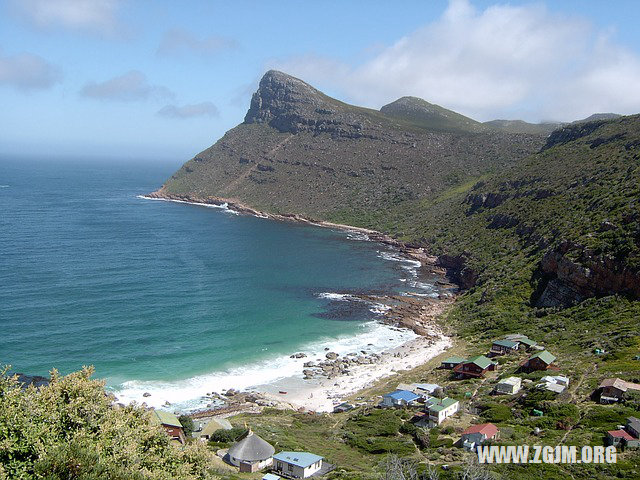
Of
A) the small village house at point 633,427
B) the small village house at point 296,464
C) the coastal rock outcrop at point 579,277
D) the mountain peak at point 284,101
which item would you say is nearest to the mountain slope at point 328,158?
the mountain peak at point 284,101

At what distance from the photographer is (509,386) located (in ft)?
134

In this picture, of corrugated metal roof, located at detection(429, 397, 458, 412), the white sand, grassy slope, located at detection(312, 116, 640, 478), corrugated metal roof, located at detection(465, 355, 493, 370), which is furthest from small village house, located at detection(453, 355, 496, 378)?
corrugated metal roof, located at detection(429, 397, 458, 412)

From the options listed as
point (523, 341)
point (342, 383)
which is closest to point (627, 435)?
point (523, 341)

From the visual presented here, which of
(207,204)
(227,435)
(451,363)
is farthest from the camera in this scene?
(207,204)

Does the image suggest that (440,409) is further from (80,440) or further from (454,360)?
(80,440)

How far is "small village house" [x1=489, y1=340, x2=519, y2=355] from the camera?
166 feet

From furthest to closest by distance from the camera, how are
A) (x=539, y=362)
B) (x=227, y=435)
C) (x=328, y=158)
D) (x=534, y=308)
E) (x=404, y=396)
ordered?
1. (x=328, y=158)
2. (x=534, y=308)
3. (x=539, y=362)
4. (x=404, y=396)
5. (x=227, y=435)

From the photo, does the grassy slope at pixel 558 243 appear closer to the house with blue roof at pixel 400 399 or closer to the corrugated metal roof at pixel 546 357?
the corrugated metal roof at pixel 546 357

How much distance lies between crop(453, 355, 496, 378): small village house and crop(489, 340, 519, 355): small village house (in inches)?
131

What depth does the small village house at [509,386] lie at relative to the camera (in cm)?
4091

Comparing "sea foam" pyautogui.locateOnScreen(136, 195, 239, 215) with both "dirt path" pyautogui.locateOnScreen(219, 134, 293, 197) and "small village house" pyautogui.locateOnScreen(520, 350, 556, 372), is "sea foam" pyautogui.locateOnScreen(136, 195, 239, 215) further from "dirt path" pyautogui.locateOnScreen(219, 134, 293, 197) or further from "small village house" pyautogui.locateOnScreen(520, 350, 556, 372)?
"small village house" pyautogui.locateOnScreen(520, 350, 556, 372)

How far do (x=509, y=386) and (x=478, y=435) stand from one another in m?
10.8

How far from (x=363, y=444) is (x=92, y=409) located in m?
19.9

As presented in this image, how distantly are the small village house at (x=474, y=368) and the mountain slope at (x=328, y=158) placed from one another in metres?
89.7
